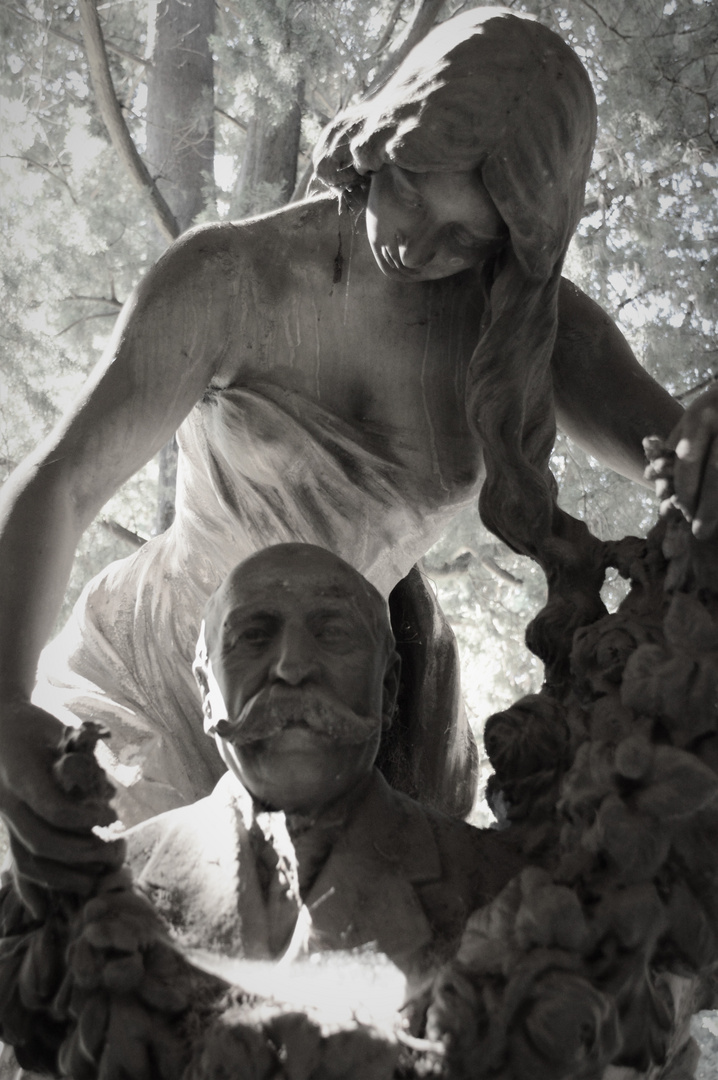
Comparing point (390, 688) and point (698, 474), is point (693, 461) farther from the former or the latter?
point (390, 688)

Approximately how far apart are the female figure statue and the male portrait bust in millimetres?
274

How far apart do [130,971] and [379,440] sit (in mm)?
991

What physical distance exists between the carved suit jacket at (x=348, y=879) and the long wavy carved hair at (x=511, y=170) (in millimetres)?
319

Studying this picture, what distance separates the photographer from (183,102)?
6.06 meters

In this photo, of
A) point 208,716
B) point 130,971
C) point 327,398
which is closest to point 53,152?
point 327,398

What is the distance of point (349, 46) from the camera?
209 inches

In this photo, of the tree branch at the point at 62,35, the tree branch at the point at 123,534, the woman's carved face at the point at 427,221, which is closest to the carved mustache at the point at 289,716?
the woman's carved face at the point at 427,221

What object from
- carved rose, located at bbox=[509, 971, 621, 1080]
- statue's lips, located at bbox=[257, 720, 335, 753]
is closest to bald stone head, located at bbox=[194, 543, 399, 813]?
statue's lips, located at bbox=[257, 720, 335, 753]

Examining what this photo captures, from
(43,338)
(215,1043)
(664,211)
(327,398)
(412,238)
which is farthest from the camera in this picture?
(43,338)

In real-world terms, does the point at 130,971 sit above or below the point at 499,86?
below

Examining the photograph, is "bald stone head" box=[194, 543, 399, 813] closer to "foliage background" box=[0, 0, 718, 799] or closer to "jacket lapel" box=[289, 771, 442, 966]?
"jacket lapel" box=[289, 771, 442, 966]

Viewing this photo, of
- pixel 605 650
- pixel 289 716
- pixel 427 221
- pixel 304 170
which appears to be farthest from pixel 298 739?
pixel 304 170

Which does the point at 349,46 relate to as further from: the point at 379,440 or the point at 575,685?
the point at 575,685

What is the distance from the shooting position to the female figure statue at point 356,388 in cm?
188
